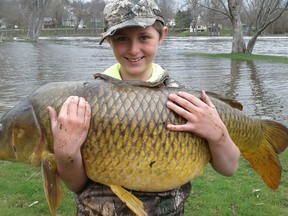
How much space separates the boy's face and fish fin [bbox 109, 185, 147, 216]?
72 centimetres

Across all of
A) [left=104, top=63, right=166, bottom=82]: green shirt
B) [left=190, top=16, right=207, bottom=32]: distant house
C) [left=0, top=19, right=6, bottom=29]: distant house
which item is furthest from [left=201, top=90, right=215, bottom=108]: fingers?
[left=0, top=19, right=6, bottom=29]: distant house

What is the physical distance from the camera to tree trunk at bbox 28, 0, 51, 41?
48.9m

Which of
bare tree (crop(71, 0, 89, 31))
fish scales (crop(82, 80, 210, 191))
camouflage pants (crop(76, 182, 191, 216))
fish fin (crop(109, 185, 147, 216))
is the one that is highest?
fish scales (crop(82, 80, 210, 191))

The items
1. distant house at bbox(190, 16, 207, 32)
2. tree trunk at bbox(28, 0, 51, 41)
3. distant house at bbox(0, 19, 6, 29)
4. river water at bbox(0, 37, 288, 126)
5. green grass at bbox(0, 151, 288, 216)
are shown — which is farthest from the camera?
distant house at bbox(190, 16, 207, 32)

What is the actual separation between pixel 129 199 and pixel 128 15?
98 centimetres

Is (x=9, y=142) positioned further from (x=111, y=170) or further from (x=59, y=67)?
(x=59, y=67)

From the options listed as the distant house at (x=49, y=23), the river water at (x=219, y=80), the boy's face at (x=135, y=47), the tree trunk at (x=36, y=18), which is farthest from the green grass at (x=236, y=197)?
the distant house at (x=49, y=23)

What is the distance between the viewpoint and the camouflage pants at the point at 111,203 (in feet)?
7.06

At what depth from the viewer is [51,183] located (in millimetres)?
1996

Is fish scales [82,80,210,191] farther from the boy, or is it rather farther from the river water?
the river water

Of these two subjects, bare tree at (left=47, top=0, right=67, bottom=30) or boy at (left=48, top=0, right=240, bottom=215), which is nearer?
boy at (left=48, top=0, right=240, bottom=215)

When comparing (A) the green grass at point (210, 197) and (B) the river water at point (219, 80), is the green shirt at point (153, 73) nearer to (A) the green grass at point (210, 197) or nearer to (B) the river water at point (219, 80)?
(A) the green grass at point (210, 197)

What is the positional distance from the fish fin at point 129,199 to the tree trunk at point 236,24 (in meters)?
22.7

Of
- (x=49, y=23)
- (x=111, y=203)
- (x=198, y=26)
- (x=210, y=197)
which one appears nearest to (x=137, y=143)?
(x=111, y=203)
